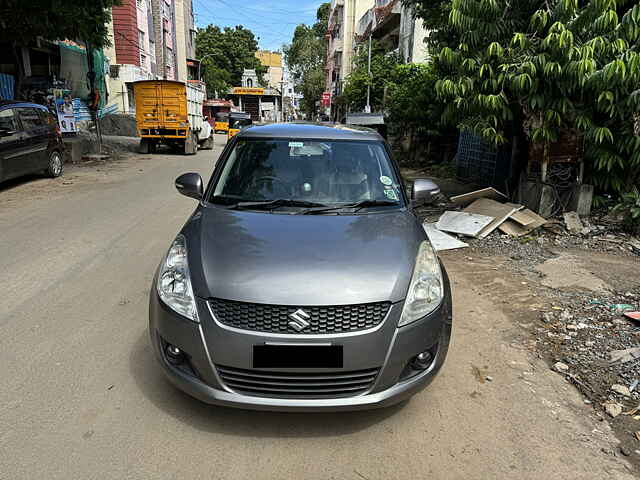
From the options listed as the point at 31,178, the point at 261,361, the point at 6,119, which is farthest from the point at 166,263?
the point at 31,178

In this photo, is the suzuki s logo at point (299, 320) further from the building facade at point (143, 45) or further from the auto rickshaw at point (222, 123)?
the auto rickshaw at point (222, 123)

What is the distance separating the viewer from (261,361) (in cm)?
251

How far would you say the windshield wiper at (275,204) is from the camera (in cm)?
354

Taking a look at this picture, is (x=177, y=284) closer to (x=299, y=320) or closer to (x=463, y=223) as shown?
(x=299, y=320)

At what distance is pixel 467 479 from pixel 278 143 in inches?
109

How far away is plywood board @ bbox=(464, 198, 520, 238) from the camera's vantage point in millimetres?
7316

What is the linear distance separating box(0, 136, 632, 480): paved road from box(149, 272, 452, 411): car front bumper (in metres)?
0.29

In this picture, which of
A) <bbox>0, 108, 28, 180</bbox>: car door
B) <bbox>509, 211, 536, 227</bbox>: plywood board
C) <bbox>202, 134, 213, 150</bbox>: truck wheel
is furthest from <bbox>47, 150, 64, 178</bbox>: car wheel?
<bbox>202, 134, 213, 150</bbox>: truck wheel

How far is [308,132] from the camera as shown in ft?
13.8

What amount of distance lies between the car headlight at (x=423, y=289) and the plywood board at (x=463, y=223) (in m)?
4.43

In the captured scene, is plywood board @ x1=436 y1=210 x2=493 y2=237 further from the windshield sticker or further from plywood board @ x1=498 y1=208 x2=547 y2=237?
the windshield sticker

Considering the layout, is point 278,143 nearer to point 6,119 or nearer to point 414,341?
point 414,341

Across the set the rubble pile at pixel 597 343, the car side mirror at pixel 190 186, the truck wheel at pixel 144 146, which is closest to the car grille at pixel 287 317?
the car side mirror at pixel 190 186

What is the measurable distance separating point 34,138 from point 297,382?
11089 mm
